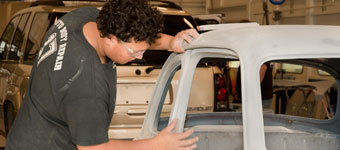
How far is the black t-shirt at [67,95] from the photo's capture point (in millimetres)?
2141

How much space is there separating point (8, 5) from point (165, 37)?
11.6 metres

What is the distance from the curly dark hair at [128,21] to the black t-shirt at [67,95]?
0.16 m

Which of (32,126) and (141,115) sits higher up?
(32,126)

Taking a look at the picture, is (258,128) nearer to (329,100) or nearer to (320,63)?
(320,63)

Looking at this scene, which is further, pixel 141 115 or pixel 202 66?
pixel 202 66

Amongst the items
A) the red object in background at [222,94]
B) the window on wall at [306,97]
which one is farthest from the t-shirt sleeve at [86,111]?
the window on wall at [306,97]

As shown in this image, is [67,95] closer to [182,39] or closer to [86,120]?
[86,120]

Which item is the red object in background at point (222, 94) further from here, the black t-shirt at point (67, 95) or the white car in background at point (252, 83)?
the black t-shirt at point (67, 95)

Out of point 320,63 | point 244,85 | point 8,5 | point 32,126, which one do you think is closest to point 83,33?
point 32,126

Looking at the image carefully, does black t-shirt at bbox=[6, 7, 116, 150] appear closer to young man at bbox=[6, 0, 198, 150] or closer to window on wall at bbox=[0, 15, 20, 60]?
young man at bbox=[6, 0, 198, 150]

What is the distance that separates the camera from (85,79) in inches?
86.1

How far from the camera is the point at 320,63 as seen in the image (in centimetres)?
305

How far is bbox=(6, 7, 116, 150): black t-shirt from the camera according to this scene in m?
2.14

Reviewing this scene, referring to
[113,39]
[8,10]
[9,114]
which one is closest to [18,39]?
[9,114]
